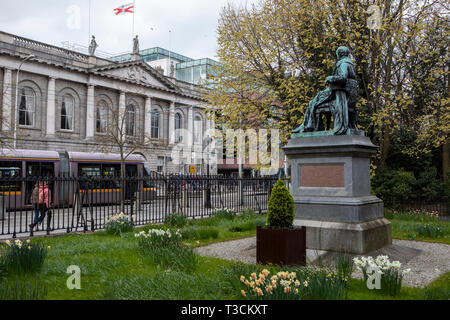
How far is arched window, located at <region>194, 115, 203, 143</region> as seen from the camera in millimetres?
58031

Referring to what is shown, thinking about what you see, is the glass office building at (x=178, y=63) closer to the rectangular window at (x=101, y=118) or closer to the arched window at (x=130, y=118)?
the arched window at (x=130, y=118)

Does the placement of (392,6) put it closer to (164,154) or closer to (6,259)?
(6,259)

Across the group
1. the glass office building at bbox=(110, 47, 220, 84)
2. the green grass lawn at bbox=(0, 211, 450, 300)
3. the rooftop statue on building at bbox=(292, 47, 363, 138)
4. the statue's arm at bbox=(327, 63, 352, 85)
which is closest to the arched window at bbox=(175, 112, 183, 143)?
the glass office building at bbox=(110, 47, 220, 84)

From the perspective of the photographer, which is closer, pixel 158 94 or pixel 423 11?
pixel 423 11

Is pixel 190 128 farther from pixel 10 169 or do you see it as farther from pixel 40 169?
pixel 10 169

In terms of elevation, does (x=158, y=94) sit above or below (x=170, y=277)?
above

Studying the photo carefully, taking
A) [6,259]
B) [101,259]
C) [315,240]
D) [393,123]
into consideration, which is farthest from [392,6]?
[6,259]

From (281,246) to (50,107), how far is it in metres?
38.1

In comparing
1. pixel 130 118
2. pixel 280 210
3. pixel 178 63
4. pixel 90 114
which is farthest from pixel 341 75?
pixel 178 63

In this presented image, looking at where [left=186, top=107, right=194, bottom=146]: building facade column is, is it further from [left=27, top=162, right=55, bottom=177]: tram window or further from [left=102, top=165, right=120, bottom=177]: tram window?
[left=27, top=162, right=55, bottom=177]: tram window
